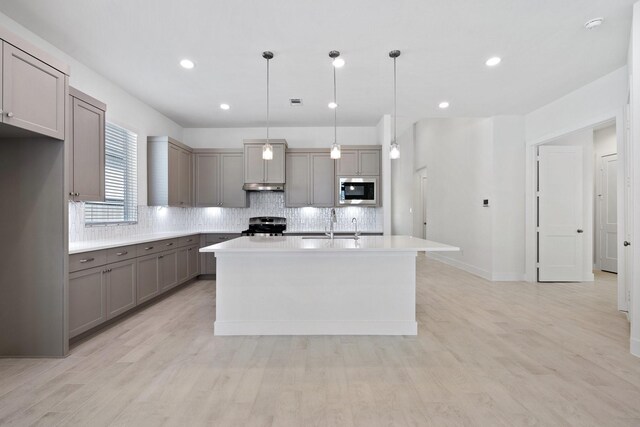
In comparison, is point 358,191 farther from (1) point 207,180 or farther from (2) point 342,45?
(2) point 342,45

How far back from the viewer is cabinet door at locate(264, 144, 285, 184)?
5797mm

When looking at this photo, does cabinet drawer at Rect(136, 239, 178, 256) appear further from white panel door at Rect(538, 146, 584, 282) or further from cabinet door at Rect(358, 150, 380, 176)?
white panel door at Rect(538, 146, 584, 282)

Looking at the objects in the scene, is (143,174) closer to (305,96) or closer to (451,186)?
(305,96)

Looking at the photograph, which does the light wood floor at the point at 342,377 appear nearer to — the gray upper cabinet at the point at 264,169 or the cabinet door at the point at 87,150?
the cabinet door at the point at 87,150

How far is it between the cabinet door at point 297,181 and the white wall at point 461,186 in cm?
316

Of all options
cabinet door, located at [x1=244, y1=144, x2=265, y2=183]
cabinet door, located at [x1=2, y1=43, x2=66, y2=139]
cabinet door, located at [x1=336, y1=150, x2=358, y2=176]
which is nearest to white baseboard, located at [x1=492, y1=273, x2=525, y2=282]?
cabinet door, located at [x1=336, y1=150, x2=358, y2=176]

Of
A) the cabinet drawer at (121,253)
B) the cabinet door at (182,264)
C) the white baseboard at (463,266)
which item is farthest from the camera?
the white baseboard at (463,266)

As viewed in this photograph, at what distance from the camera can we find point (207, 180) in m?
5.99

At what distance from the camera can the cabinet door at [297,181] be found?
5957mm

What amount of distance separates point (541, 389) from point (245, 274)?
2.50 meters

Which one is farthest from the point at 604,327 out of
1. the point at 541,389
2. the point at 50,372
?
the point at 50,372

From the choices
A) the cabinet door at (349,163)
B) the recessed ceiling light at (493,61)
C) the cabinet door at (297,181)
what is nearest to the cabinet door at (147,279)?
the cabinet door at (297,181)

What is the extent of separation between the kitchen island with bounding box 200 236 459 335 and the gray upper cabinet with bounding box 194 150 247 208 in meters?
2.99

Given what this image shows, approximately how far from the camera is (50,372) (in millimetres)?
2410
